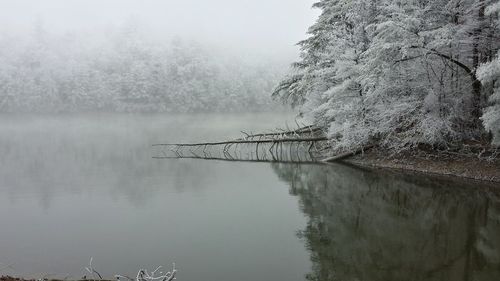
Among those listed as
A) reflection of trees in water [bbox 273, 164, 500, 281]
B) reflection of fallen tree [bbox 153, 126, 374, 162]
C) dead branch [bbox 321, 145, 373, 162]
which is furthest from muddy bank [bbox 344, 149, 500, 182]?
reflection of trees in water [bbox 273, 164, 500, 281]

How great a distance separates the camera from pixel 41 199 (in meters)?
15.0

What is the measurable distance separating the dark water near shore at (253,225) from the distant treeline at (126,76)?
67536mm

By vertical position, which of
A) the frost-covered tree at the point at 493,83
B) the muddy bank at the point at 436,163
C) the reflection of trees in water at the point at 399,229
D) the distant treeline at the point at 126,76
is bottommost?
the reflection of trees in water at the point at 399,229

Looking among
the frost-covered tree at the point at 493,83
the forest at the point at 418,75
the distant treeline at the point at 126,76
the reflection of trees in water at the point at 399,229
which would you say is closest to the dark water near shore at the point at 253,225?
the reflection of trees in water at the point at 399,229

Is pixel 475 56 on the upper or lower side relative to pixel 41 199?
upper

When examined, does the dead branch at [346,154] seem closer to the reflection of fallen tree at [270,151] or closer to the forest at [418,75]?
the reflection of fallen tree at [270,151]

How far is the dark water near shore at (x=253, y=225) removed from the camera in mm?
8562

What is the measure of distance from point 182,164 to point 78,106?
221 ft

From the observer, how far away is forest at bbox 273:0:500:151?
16594mm

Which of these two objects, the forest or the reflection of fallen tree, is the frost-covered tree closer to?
the forest

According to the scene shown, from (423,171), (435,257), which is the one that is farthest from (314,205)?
(423,171)

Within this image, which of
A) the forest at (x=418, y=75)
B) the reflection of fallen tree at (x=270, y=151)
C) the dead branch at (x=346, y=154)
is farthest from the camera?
the reflection of fallen tree at (x=270, y=151)

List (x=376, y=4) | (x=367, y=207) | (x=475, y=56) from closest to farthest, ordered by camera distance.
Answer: (x=367, y=207)
(x=475, y=56)
(x=376, y=4)

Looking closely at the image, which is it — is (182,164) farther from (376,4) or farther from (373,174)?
(376,4)
